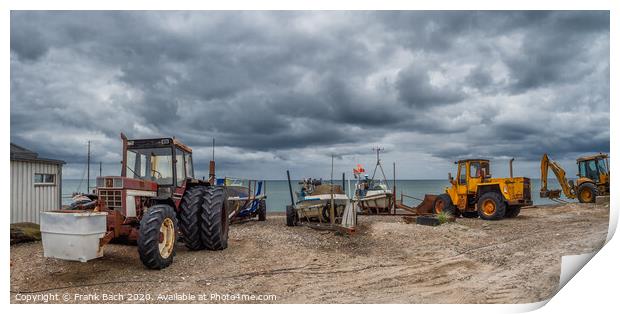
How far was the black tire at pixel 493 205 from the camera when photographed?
1675cm

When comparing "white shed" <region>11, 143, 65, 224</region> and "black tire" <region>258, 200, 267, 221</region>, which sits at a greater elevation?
"white shed" <region>11, 143, 65, 224</region>

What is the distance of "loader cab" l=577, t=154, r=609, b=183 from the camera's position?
19.2 metres

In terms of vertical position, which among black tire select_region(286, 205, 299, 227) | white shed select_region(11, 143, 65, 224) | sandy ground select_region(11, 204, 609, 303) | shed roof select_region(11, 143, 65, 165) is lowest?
sandy ground select_region(11, 204, 609, 303)

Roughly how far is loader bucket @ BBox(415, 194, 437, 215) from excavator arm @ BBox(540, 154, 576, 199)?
16.8 feet

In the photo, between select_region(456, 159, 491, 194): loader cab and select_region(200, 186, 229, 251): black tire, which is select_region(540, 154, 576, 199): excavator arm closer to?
select_region(456, 159, 491, 194): loader cab

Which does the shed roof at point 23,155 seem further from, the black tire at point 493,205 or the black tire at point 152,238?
the black tire at point 493,205

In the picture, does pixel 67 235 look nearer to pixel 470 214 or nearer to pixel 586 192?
pixel 470 214

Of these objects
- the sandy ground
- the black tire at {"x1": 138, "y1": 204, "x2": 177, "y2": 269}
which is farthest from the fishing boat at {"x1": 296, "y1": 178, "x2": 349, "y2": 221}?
the black tire at {"x1": 138, "y1": 204, "x2": 177, "y2": 269}

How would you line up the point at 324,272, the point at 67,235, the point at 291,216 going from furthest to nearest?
the point at 291,216, the point at 324,272, the point at 67,235

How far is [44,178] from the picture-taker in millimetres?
12219

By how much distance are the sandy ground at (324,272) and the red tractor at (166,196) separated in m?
0.49

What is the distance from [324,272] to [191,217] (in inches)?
117

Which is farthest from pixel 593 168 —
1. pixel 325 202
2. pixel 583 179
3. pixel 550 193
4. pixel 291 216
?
pixel 291 216

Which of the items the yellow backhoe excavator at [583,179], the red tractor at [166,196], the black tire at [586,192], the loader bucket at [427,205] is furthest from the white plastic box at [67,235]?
the black tire at [586,192]
